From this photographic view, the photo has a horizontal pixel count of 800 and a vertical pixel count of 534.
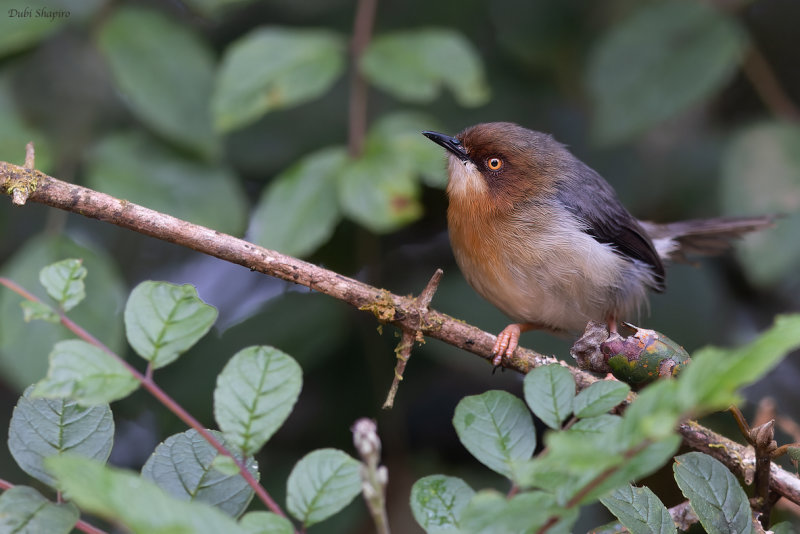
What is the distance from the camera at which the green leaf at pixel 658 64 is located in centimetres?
419

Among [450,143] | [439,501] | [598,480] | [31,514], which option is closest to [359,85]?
[450,143]

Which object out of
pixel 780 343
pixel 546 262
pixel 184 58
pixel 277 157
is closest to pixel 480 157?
pixel 546 262

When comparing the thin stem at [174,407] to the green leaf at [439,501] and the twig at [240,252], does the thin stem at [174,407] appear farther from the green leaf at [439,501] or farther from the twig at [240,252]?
the twig at [240,252]

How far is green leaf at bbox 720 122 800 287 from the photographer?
408 cm

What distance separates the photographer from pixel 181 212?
385 cm

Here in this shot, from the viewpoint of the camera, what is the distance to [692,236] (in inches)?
207

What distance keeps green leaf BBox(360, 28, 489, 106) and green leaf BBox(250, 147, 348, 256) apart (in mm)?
453

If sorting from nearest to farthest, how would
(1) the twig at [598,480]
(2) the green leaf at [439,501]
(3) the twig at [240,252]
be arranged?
(1) the twig at [598,480]
(2) the green leaf at [439,501]
(3) the twig at [240,252]

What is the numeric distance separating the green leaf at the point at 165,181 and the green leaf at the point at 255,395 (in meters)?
2.33

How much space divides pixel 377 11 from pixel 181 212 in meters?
2.03

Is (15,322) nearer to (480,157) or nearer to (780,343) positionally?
(480,157)

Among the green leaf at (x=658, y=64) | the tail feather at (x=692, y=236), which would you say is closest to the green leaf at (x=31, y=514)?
the green leaf at (x=658, y=64)

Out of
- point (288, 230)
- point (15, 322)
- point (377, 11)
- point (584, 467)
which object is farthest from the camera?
point (377, 11)

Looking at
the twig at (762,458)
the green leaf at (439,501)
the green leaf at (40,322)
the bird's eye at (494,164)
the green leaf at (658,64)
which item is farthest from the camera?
the bird's eye at (494,164)
